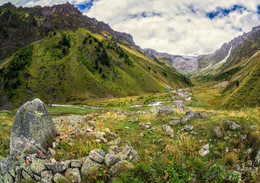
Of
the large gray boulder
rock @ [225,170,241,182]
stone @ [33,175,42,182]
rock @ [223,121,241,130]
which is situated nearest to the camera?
rock @ [225,170,241,182]

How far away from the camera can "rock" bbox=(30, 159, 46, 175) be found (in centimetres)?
598

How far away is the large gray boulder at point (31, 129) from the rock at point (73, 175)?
3.13m

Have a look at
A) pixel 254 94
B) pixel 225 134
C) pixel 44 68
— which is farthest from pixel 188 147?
pixel 44 68

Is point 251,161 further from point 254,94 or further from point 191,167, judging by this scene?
point 254,94

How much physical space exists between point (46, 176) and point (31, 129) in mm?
3908

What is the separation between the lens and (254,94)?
39031 mm

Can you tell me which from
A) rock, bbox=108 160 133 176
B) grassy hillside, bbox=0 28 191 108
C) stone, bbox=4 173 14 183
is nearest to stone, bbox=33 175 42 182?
stone, bbox=4 173 14 183

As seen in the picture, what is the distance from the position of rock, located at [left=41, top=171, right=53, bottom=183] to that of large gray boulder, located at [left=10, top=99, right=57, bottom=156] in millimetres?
2272

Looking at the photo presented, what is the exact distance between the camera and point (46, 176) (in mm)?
5758

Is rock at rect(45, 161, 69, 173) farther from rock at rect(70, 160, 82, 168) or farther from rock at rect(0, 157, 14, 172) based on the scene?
rock at rect(0, 157, 14, 172)

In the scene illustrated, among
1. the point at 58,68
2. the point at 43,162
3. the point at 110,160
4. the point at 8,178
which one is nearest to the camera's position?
the point at 110,160

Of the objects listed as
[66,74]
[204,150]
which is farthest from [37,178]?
[66,74]

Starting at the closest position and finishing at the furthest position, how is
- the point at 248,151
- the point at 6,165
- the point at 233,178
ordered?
the point at 233,178, the point at 248,151, the point at 6,165

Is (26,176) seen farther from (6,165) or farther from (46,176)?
(6,165)
